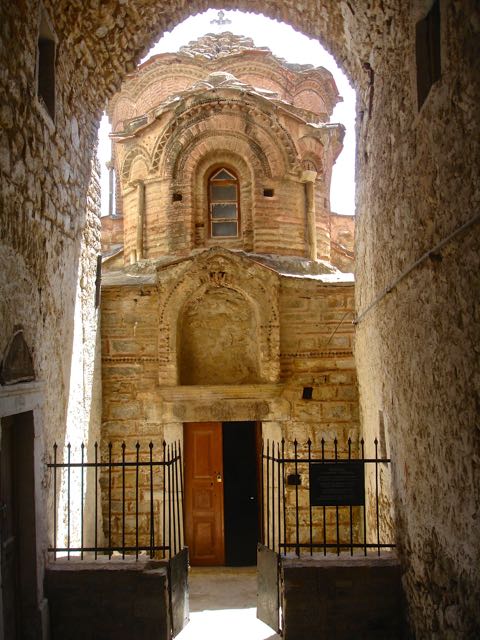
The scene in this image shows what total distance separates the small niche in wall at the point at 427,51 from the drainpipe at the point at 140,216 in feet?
25.1

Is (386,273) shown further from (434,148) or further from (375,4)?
(375,4)

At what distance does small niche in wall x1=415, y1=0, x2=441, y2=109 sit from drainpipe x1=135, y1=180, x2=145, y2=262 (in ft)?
25.1

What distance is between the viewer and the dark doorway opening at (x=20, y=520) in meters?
5.07

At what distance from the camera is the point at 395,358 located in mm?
5859

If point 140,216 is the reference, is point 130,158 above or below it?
above

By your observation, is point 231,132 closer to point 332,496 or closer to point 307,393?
point 307,393

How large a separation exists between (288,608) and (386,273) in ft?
11.1

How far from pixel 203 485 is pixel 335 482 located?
Answer: 4.48m

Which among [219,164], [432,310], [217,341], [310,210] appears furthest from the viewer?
[310,210]

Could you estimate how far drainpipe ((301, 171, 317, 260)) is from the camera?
1146 centimetres

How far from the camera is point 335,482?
5.94 metres

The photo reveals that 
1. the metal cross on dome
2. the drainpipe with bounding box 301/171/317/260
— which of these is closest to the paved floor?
the drainpipe with bounding box 301/171/317/260

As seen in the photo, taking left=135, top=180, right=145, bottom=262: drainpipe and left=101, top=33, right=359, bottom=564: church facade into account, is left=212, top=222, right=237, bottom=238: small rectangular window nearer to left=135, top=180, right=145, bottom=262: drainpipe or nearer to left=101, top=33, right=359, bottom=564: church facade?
left=101, top=33, right=359, bottom=564: church facade

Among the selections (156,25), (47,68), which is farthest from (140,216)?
(47,68)
